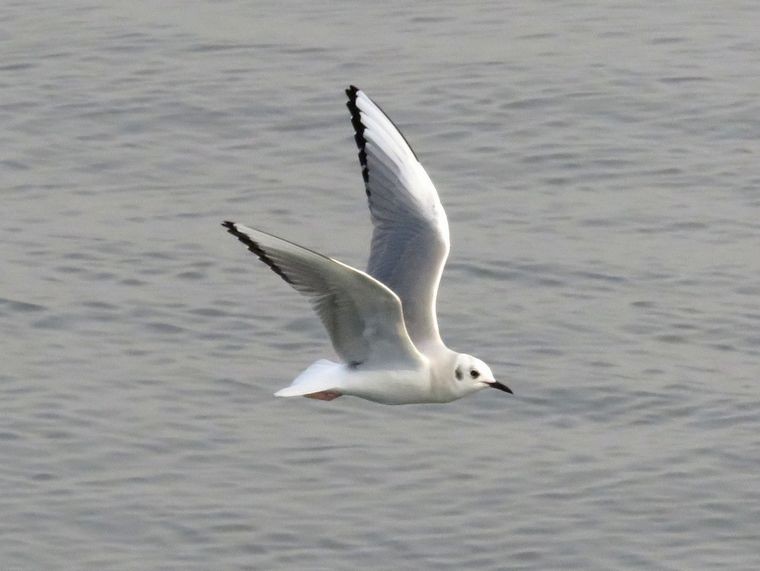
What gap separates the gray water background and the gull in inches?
62.1

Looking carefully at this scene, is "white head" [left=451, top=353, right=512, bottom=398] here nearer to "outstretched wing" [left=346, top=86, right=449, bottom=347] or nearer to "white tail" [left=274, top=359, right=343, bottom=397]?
"outstretched wing" [left=346, top=86, right=449, bottom=347]

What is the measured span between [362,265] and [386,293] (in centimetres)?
573

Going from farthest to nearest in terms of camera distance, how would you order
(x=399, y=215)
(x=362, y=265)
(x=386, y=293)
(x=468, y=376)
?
(x=362, y=265)
(x=399, y=215)
(x=468, y=376)
(x=386, y=293)

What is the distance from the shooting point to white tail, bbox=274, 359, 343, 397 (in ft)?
29.6

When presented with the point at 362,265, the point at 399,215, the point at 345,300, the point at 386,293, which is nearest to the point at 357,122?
the point at 399,215

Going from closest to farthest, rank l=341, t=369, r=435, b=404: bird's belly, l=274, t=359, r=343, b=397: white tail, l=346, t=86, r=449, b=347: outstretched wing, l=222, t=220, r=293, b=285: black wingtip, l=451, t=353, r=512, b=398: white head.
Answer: l=222, t=220, r=293, b=285: black wingtip, l=274, t=359, r=343, b=397: white tail, l=341, t=369, r=435, b=404: bird's belly, l=451, t=353, r=512, b=398: white head, l=346, t=86, r=449, b=347: outstretched wing

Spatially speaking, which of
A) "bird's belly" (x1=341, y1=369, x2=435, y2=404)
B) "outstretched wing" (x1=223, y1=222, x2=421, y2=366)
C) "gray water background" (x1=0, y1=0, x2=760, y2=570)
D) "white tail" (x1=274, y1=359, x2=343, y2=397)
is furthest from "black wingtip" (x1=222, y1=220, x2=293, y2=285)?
"gray water background" (x1=0, y1=0, x2=760, y2=570)

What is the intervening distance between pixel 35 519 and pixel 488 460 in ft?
9.06

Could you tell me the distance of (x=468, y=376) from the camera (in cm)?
953

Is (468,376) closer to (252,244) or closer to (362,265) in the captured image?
(252,244)

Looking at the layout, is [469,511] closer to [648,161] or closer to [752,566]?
Answer: [752,566]

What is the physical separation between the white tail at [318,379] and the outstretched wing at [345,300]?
10cm

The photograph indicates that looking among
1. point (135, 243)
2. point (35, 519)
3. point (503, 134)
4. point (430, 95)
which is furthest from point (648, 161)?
point (35, 519)

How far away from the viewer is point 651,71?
18516 mm
